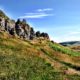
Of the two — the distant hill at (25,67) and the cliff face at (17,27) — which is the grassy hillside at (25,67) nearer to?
the distant hill at (25,67)

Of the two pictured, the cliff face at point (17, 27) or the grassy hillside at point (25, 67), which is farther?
the cliff face at point (17, 27)

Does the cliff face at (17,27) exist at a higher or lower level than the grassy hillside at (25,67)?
higher

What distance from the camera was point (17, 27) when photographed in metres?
73.4

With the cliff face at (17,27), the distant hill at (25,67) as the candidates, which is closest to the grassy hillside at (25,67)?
the distant hill at (25,67)

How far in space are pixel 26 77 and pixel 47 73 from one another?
16.0ft

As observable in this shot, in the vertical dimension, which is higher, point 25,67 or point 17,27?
point 17,27

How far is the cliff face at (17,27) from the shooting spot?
67.6m

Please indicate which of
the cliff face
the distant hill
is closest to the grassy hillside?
the distant hill

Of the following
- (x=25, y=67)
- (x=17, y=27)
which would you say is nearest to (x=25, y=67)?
(x=25, y=67)

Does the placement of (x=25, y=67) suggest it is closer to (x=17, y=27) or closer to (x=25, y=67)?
(x=25, y=67)

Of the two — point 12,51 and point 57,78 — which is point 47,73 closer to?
point 57,78

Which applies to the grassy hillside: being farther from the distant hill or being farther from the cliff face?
the cliff face

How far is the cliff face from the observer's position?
2660 inches

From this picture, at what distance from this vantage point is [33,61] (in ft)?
148
